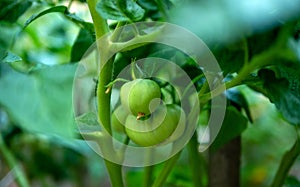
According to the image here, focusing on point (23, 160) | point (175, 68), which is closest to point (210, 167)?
point (175, 68)

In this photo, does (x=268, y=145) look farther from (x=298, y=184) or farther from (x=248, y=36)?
(x=248, y=36)

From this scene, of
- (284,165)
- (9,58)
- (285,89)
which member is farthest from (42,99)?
(284,165)

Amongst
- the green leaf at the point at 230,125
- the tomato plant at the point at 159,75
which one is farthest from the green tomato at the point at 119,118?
the green leaf at the point at 230,125

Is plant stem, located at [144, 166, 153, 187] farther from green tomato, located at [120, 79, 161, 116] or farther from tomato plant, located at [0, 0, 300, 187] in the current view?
green tomato, located at [120, 79, 161, 116]

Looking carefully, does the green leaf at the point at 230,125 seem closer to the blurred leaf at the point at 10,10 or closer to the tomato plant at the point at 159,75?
the tomato plant at the point at 159,75

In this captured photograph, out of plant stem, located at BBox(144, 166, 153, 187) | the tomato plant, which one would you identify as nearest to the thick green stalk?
the tomato plant

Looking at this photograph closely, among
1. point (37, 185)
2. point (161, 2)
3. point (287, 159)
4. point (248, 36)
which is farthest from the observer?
point (37, 185)
